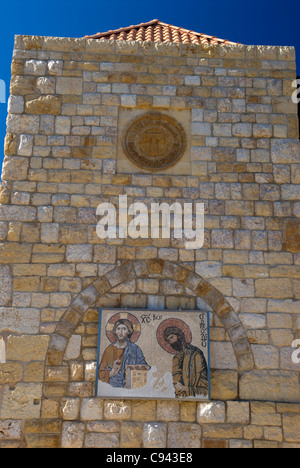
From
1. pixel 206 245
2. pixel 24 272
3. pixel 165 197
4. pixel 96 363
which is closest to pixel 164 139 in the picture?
pixel 165 197

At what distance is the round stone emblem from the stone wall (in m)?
0.12

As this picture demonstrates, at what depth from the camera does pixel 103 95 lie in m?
6.11

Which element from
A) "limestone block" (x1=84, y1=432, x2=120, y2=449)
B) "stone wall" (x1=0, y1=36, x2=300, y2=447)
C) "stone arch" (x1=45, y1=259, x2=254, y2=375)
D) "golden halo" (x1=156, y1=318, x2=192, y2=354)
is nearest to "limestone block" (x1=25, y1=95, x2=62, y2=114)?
"stone wall" (x1=0, y1=36, x2=300, y2=447)

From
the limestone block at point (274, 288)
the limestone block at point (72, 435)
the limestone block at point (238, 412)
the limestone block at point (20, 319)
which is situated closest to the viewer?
the limestone block at point (72, 435)

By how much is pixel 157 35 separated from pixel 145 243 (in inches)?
132

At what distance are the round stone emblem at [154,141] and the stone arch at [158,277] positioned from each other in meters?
1.24

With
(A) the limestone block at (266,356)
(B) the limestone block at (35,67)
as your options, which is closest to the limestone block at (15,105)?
(B) the limestone block at (35,67)

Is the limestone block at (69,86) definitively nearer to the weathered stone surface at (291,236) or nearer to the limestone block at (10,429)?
the weathered stone surface at (291,236)

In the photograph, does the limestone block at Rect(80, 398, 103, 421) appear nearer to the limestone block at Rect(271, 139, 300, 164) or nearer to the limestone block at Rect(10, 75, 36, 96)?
the limestone block at Rect(271, 139, 300, 164)

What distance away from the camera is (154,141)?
6008 millimetres

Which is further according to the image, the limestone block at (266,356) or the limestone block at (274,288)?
the limestone block at (274,288)

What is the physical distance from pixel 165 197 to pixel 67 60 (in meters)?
2.20

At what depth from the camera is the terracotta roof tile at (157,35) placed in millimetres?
6902

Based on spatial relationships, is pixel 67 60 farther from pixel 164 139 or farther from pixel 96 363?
pixel 96 363
